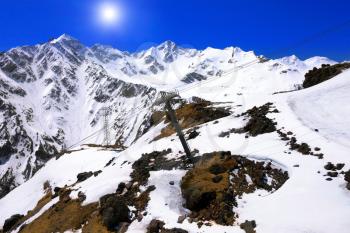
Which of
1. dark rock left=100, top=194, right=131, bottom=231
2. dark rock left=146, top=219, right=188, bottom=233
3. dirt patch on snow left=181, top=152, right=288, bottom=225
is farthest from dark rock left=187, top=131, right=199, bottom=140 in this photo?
dark rock left=146, top=219, right=188, bottom=233

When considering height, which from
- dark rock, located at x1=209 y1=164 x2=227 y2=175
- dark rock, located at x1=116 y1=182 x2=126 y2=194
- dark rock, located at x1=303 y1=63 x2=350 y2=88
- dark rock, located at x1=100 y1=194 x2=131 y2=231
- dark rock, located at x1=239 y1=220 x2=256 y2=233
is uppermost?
dark rock, located at x1=303 y1=63 x2=350 y2=88

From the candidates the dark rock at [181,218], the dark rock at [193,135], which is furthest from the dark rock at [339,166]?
the dark rock at [193,135]

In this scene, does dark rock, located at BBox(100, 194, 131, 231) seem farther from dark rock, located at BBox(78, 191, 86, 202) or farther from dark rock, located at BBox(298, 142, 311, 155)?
dark rock, located at BBox(298, 142, 311, 155)

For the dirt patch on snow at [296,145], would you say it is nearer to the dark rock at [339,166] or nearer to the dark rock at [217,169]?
the dark rock at [339,166]

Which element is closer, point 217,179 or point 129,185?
point 217,179

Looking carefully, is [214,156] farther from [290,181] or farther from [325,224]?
[325,224]

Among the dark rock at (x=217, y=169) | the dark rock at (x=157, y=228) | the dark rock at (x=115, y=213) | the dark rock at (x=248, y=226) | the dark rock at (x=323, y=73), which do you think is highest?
the dark rock at (x=323, y=73)

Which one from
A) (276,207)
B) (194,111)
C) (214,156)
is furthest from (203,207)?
(194,111)

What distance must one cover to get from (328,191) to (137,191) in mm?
15806

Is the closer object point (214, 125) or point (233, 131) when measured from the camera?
point (233, 131)

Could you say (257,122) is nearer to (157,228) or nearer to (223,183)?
(223,183)

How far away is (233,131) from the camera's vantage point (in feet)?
135

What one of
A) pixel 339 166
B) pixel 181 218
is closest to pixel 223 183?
pixel 181 218

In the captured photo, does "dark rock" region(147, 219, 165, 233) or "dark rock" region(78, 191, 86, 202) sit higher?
"dark rock" region(78, 191, 86, 202)
